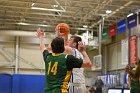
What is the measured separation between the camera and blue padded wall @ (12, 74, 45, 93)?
45.2 feet

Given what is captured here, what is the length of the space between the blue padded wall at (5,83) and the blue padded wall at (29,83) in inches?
13.8

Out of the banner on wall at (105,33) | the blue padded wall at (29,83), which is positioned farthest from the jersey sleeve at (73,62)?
the banner on wall at (105,33)

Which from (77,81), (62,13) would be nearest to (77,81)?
(77,81)

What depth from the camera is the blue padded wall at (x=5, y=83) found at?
12837 mm

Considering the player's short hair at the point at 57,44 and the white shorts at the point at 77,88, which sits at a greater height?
the player's short hair at the point at 57,44

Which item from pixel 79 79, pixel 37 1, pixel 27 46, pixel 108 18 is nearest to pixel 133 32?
pixel 108 18

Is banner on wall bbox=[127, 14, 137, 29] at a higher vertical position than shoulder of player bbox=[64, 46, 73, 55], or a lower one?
higher

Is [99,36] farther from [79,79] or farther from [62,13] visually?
[79,79]

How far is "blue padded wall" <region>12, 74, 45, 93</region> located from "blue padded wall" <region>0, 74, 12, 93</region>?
0.35m

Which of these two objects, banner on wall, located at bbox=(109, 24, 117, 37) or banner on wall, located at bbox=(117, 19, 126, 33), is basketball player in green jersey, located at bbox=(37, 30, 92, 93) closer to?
banner on wall, located at bbox=(117, 19, 126, 33)

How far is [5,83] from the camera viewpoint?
43.1 ft

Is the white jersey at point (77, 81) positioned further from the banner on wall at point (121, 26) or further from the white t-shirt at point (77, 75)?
the banner on wall at point (121, 26)

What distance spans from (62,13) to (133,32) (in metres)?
3.62

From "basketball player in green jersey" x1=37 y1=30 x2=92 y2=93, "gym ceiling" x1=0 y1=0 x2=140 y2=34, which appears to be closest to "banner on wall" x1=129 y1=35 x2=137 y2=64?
"gym ceiling" x1=0 y1=0 x2=140 y2=34
